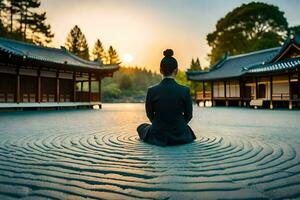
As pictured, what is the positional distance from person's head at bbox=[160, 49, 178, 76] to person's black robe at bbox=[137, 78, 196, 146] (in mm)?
143

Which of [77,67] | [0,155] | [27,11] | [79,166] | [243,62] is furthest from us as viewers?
[27,11]

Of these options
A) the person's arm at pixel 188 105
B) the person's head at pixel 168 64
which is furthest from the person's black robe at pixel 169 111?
the person's head at pixel 168 64

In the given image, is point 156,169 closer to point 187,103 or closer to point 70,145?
point 187,103

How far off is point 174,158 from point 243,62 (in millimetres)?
28784

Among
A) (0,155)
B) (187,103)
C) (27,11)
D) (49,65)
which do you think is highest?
(27,11)

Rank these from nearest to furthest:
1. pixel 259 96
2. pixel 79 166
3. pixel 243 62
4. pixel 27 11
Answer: pixel 79 166 < pixel 259 96 < pixel 243 62 < pixel 27 11

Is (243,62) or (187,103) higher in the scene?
(243,62)

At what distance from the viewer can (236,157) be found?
3.66 metres

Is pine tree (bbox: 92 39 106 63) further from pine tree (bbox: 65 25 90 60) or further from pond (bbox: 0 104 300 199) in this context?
pond (bbox: 0 104 300 199)

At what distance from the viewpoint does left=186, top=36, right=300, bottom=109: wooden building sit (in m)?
20.8

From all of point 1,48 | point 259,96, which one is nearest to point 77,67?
point 1,48

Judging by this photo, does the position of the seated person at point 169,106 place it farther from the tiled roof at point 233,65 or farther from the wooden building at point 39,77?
the tiled roof at point 233,65

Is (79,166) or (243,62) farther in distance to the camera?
(243,62)

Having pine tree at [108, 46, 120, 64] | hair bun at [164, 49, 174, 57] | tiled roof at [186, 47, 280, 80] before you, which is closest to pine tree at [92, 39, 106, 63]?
pine tree at [108, 46, 120, 64]
